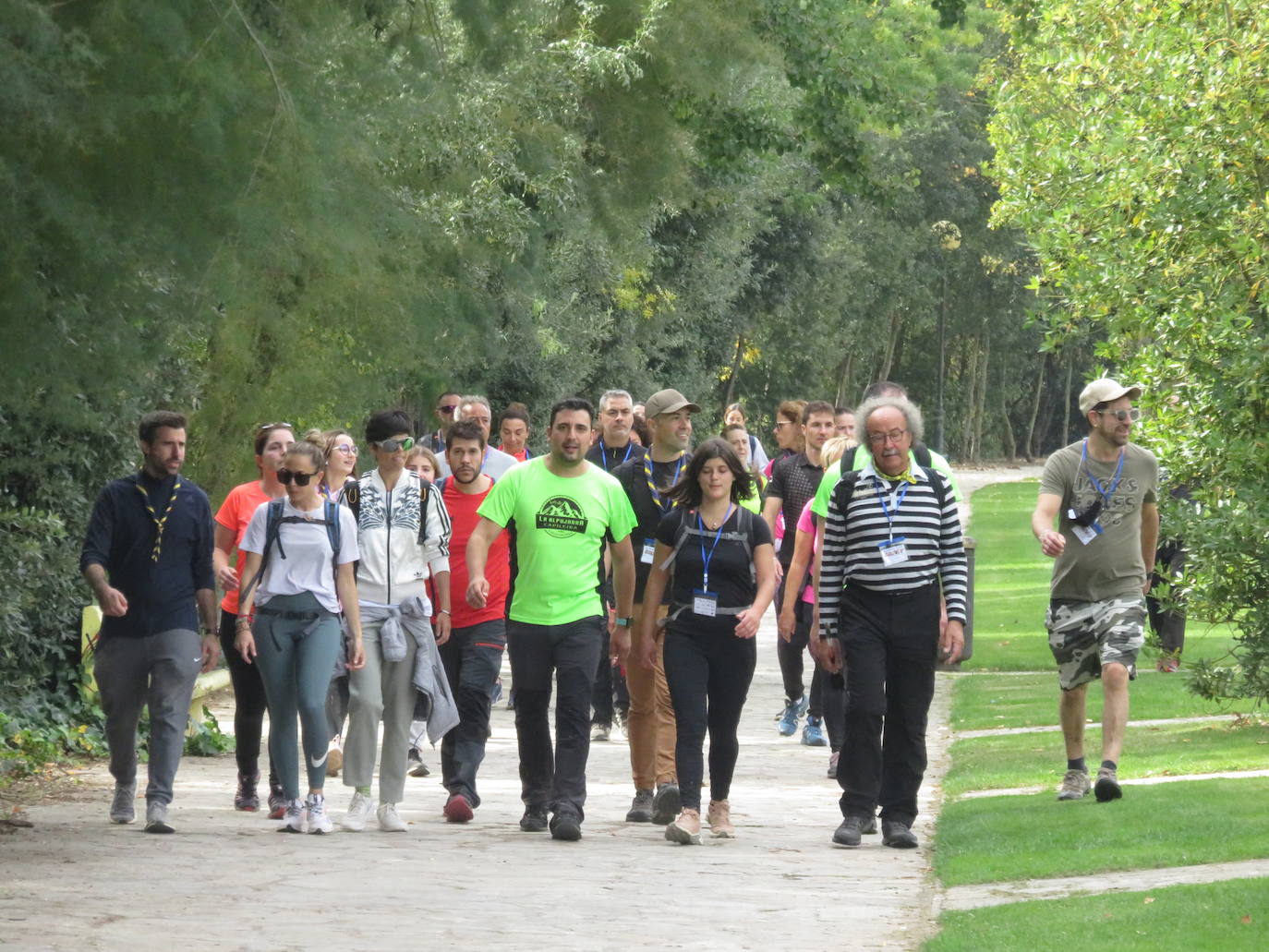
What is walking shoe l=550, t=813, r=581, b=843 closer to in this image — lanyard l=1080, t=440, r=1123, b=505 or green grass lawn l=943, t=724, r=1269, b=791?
green grass lawn l=943, t=724, r=1269, b=791

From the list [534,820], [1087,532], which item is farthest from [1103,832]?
[534,820]

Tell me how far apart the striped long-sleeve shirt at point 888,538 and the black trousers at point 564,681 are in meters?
1.17

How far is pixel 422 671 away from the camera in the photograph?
10.5 meters

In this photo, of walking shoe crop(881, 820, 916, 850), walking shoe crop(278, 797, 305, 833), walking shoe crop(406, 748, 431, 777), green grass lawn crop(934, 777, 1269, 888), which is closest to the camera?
green grass lawn crop(934, 777, 1269, 888)

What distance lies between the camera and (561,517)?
10.1 meters

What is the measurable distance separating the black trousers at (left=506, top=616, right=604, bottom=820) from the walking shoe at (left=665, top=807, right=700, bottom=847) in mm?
464

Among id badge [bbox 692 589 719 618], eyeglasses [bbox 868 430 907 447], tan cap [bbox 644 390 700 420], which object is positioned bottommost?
id badge [bbox 692 589 719 618]

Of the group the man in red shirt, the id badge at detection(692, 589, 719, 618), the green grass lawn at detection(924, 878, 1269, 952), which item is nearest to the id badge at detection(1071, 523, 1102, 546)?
the id badge at detection(692, 589, 719, 618)

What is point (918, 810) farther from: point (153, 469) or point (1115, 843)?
point (153, 469)

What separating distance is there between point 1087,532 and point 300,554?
3892 mm

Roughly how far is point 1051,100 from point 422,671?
19472mm

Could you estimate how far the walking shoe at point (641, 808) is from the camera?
10.8 metres

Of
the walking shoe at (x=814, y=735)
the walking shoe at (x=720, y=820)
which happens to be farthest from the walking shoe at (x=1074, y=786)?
the walking shoe at (x=814, y=735)

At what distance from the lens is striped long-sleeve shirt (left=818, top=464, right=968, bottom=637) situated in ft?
32.0
